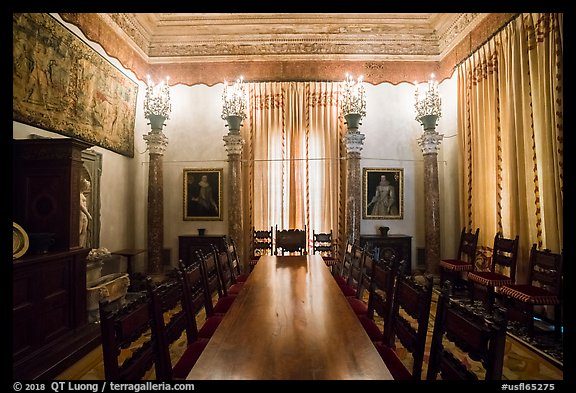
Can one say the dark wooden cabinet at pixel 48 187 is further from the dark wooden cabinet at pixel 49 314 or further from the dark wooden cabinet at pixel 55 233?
the dark wooden cabinet at pixel 49 314

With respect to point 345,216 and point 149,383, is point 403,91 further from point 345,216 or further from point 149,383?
point 149,383

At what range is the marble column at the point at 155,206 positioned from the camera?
6.39 metres

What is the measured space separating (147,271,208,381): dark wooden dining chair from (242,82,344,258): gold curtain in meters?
4.72

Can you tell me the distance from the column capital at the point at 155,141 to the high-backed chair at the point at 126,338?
5.35 metres

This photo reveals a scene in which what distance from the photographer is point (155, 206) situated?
6453mm

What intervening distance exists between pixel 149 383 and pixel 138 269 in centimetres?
575

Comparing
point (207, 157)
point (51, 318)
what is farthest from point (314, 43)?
point (51, 318)

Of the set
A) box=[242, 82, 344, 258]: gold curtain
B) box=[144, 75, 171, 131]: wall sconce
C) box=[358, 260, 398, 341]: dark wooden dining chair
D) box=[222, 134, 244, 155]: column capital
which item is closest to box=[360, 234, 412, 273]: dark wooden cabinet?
box=[242, 82, 344, 258]: gold curtain

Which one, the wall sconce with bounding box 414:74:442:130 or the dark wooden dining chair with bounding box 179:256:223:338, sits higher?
the wall sconce with bounding box 414:74:442:130

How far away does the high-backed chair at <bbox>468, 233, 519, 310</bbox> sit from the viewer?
438cm

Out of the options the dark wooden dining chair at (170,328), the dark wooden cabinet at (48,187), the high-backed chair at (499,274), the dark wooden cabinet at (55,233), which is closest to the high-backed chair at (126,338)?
the dark wooden dining chair at (170,328)

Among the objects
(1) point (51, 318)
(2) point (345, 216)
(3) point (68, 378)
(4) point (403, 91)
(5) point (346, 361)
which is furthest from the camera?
(4) point (403, 91)

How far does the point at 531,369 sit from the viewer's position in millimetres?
2914

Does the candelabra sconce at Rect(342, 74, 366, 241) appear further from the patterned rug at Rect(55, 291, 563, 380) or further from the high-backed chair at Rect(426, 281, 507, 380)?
the high-backed chair at Rect(426, 281, 507, 380)
